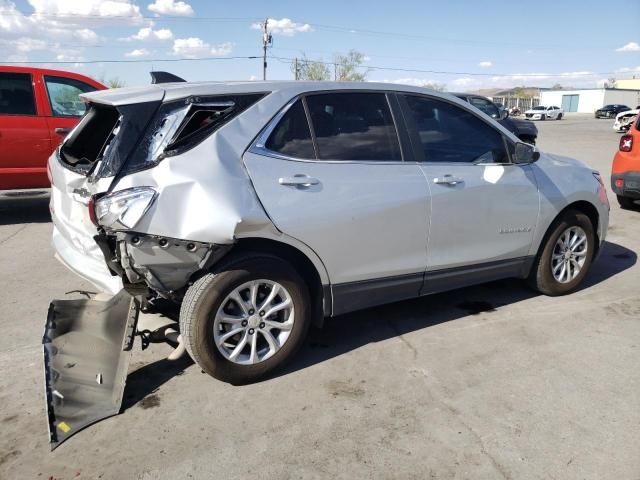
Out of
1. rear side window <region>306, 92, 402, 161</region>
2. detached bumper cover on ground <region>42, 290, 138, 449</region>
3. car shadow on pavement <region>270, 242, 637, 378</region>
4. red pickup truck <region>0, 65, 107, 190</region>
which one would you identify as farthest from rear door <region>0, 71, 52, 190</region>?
rear side window <region>306, 92, 402, 161</region>

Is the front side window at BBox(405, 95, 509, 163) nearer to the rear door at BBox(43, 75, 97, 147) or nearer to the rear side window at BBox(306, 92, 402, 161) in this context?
the rear side window at BBox(306, 92, 402, 161)

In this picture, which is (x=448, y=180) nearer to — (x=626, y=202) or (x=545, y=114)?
(x=626, y=202)

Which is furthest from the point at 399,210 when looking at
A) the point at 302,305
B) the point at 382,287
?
the point at 302,305

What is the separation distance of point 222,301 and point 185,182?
71 cm

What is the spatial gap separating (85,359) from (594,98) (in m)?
89.0

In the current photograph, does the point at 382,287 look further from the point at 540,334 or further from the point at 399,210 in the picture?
the point at 540,334

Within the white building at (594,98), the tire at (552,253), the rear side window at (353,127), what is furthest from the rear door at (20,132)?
the white building at (594,98)

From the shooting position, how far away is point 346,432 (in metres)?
2.85

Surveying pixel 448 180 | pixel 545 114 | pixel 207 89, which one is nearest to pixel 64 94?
pixel 207 89

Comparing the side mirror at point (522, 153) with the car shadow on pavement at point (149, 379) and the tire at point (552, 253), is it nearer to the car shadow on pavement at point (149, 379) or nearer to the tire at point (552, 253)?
the tire at point (552, 253)

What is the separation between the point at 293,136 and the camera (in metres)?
3.33

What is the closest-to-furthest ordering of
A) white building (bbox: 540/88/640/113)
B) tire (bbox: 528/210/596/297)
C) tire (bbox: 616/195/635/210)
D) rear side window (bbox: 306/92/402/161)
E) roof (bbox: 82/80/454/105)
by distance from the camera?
1. roof (bbox: 82/80/454/105)
2. rear side window (bbox: 306/92/402/161)
3. tire (bbox: 528/210/596/297)
4. tire (bbox: 616/195/635/210)
5. white building (bbox: 540/88/640/113)

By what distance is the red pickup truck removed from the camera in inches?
276

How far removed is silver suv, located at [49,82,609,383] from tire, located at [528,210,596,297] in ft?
1.10
